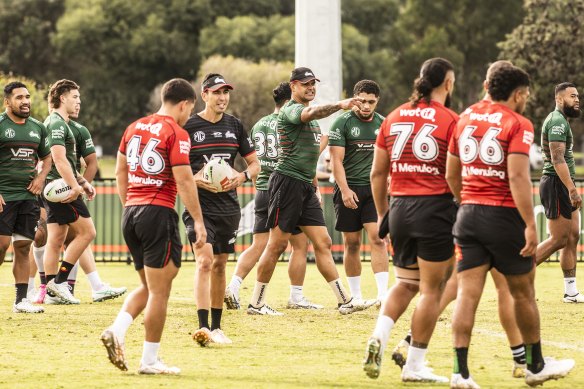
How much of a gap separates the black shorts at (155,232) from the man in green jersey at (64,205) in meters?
4.42

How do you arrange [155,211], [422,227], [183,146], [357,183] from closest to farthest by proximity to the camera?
1. [422,227]
2. [183,146]
3. [155,211]
4. [357,183]

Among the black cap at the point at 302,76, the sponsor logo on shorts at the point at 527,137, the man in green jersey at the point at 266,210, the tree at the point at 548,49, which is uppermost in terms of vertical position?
the tree at the point at 548,49

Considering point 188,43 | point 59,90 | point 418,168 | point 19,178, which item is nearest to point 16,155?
point 19,178

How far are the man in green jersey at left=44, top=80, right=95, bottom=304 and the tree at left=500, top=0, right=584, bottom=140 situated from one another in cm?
4161

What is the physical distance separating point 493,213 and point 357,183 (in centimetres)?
509

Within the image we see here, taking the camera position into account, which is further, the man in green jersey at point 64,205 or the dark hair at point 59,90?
the dark hair at point 59,90

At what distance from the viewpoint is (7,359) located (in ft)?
31.3

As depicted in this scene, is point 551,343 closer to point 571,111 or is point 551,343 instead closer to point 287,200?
point 287,200

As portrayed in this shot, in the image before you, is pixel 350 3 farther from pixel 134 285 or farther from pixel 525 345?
pixel 525 345

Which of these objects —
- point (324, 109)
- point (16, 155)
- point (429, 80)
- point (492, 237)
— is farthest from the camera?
point (16, 155)

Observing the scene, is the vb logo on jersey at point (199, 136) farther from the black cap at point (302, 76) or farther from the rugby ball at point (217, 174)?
the black cap at point (302, 76)

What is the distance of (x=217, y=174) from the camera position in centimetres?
1069

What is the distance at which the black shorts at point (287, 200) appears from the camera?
12086 mm

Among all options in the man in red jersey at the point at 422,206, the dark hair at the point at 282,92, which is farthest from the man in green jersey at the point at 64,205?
the man in red jersey at the point at 422,206
